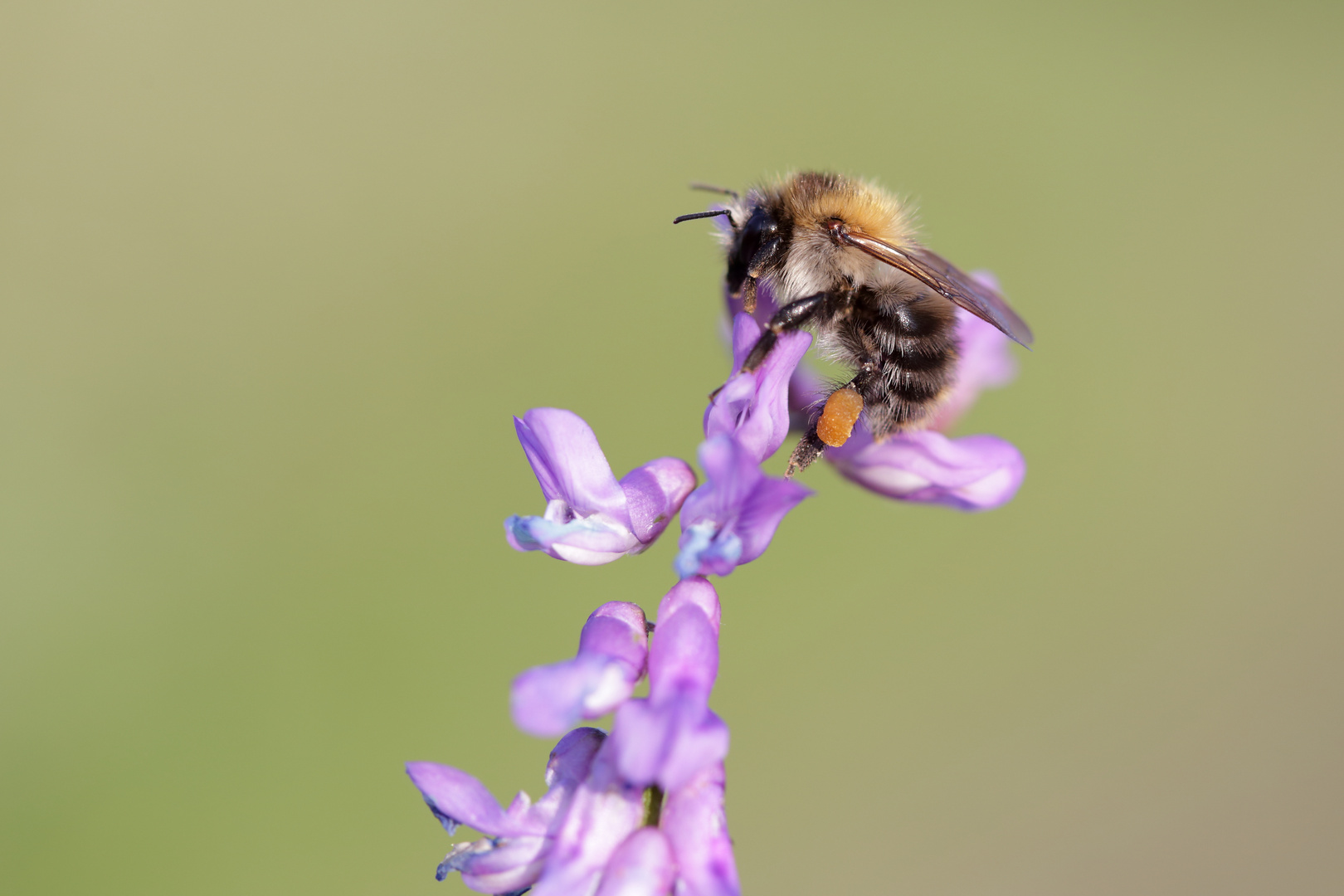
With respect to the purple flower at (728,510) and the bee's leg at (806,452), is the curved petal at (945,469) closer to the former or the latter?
the bee's leg at (806,452)

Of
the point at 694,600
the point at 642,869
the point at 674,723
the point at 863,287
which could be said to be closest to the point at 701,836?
the point at 642,869

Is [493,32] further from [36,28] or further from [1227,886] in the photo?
[1227,886]

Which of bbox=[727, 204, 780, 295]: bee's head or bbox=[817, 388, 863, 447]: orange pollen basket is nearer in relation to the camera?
bbox=[817, 388, 863, 447]: orange pollen basket

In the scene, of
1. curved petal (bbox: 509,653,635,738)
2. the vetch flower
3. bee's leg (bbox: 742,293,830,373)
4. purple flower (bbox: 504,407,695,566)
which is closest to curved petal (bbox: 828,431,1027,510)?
the vetch flower

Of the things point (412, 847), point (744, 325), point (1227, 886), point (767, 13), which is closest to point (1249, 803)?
point (1227, 886)

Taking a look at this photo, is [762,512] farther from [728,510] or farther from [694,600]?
[694,600]

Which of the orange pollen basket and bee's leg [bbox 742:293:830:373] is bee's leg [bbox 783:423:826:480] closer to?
the orange pollen basket
